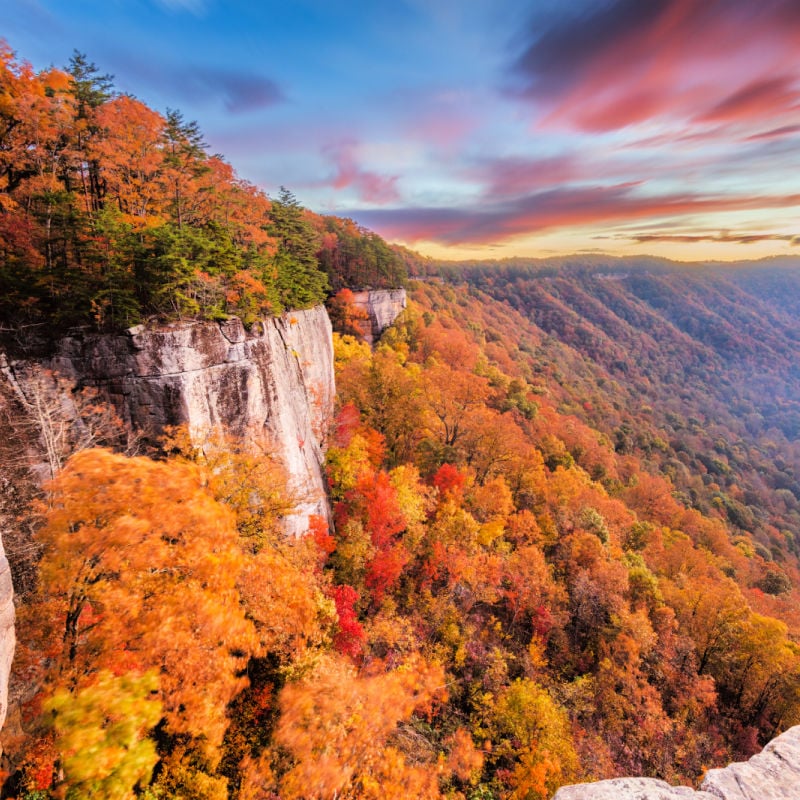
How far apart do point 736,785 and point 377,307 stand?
61.3 meters

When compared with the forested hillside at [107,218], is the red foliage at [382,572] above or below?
below

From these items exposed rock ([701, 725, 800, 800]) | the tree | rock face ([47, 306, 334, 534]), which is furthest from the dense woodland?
exposed rock ([701, 725, 800, 800])

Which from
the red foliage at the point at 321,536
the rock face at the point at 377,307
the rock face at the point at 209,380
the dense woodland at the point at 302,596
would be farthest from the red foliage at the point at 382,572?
the rock face at the point at 377,307

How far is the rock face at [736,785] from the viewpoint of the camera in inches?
188

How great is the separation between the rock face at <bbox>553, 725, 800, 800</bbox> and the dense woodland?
9.34m

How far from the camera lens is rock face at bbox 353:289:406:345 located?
200 feet

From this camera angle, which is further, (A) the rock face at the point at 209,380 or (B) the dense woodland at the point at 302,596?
(A) the rock face at the point at 209,380

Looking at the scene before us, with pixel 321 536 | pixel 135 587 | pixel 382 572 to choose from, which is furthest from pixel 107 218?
pixel 382 572

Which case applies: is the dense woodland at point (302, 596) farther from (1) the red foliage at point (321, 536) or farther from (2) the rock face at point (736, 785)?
(2) the rock face at point (736, 785)

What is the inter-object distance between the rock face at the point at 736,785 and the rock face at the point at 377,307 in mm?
58053

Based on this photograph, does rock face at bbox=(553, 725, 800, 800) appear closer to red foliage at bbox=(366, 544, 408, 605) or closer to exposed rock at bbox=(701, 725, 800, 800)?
exposed rock at bbox=(701, 725, 800, 800)

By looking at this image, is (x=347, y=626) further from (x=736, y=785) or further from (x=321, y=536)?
(x=736, y=785)

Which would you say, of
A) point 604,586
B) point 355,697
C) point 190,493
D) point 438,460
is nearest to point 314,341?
point 438,460

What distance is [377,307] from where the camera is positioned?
62.3m
